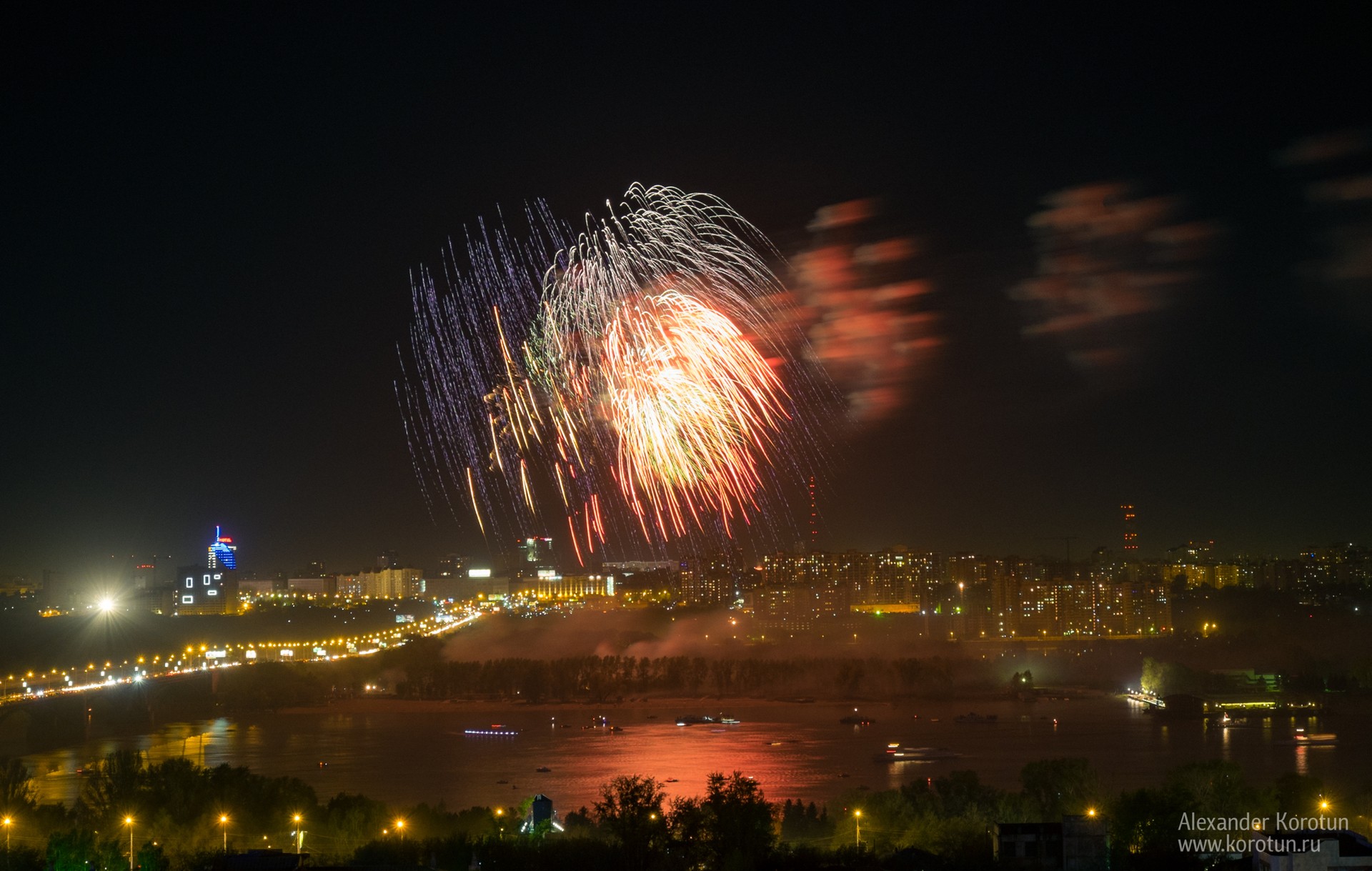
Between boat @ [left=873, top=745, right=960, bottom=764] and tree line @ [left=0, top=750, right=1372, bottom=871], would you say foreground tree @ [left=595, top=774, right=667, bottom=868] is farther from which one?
boat @ [left=873, top=745, right=960, bottom=764]

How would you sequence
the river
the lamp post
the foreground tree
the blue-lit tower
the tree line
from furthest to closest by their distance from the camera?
1. the blue-lit tower
2. the river
3. the lamp post
4. the tree line
5. the foreground tree

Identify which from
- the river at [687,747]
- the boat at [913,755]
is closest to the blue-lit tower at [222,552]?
the river at [687,747]

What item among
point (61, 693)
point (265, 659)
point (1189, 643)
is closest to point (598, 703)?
point (265, 659)

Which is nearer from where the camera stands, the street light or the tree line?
the tree line

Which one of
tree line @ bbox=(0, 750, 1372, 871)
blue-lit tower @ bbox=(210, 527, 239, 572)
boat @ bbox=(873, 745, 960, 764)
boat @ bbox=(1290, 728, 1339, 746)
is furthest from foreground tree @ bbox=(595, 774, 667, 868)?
blue-lit tower @ bbox=(210, 527, 239, 572)

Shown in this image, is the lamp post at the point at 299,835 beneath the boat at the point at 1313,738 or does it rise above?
above

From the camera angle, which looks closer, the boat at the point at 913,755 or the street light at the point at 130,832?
the street light at the point at 130,832

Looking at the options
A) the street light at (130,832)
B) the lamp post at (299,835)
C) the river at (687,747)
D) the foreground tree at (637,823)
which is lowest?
the river at (687,747)

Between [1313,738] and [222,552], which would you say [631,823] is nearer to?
[1313,738]

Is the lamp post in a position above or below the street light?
below

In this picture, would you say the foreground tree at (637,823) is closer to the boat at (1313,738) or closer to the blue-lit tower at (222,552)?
the boat at (1313,738)

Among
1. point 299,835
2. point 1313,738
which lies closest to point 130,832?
point 299,835

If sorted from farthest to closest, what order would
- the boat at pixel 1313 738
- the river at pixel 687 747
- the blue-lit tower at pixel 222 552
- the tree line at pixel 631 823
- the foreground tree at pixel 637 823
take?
the blue-lit tower at pixel 222 552 → the boat at pixel 1313 738 → the river at pixel 687 747 → the tree line at pixel 631 823 → the foreground tree at pixel 637 823
